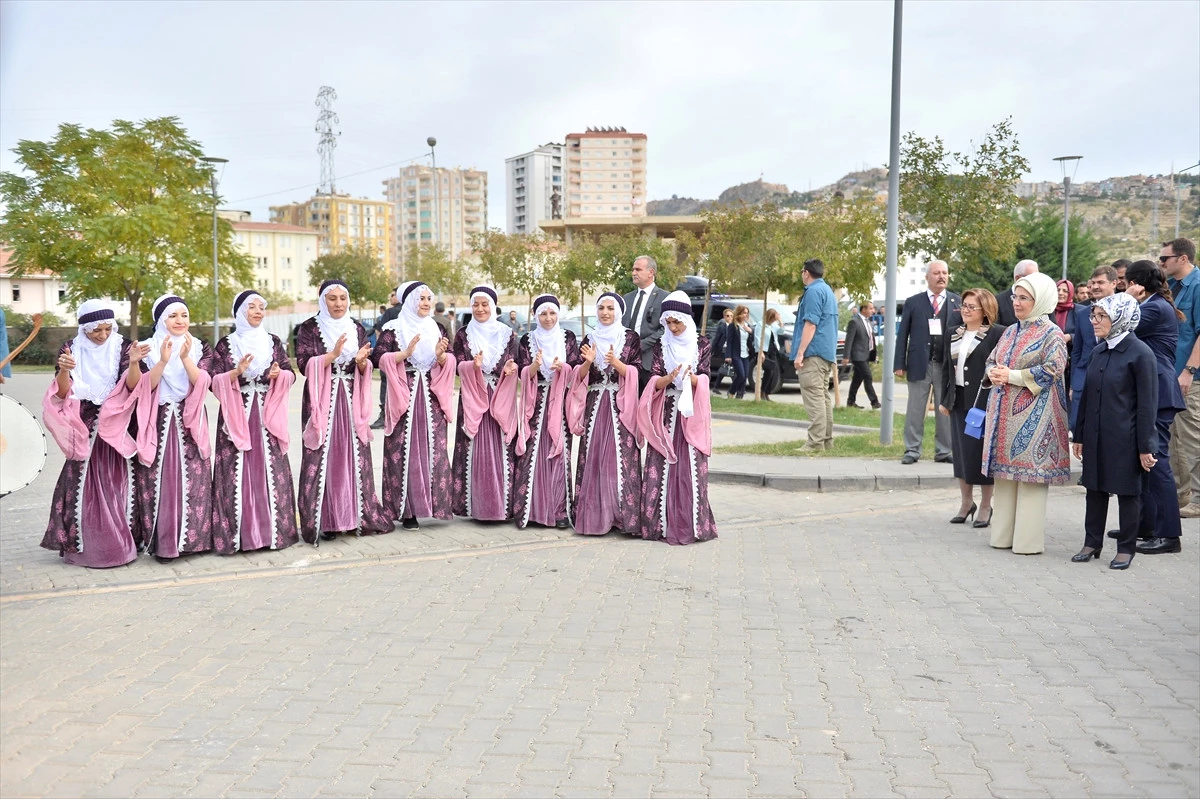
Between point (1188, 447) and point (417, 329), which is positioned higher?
point (417, 329)

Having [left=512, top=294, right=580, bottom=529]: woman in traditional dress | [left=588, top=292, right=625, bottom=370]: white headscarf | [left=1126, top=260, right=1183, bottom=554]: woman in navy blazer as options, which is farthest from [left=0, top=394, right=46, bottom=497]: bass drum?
[left=1126, top=260, right=1183, bottom=554]: woman in navy blazer

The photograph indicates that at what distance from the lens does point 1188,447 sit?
9.21m

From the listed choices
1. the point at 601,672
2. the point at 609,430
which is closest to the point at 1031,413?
the point at 609,430

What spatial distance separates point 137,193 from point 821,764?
35.8m

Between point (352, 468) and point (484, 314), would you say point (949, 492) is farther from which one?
point (352, 468)

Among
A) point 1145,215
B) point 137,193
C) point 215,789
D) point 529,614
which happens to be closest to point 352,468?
point 529,614

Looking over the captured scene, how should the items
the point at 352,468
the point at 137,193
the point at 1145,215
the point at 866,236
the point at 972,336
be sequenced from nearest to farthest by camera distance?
the point at 352,468 → the point at 972,336 → the point at 866,236 → the point at 137,193 → the point at 1145,215

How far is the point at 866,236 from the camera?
22828 mm

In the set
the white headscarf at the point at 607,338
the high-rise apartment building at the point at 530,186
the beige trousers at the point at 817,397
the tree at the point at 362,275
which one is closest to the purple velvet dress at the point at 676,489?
the white headscarf at the point at 607,338

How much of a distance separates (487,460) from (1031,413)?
13.9 feet

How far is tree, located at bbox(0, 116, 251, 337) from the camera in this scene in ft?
111

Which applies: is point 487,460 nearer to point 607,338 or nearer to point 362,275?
point 607,338

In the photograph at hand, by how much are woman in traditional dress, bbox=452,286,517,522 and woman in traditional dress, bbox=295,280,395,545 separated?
0.86 metres

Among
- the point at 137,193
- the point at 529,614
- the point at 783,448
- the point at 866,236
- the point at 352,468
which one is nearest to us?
the point at 529,614
